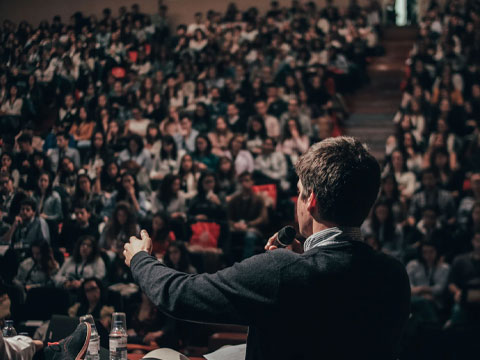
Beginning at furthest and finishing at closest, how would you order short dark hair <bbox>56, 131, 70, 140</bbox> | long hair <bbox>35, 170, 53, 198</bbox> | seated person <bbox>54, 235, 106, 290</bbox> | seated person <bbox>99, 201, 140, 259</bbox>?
short dark hair <bbox>56, 131, 70, 140</bbox>, long hair <bbox>35, 170, 53, 198</bbox>, seated person <bbox>99, 201, 140, 259</bbox>, seated person <bbox>54, 235, 106, 290</bbox>

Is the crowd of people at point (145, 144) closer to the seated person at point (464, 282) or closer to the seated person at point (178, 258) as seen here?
the seated person at point (178, 258)

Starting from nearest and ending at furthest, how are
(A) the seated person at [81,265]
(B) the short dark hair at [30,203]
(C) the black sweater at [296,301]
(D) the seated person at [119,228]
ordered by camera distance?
1. (C) the black sweater at [296,301]
2. (A) the seated person at [81,265]
3. (B) the short dark hair at [30,203]
4. (D) the seated person at [119,228]

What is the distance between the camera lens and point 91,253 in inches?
203

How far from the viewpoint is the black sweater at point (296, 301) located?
1076mm

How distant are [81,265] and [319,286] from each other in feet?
14.2

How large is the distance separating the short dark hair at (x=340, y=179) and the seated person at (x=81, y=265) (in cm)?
412

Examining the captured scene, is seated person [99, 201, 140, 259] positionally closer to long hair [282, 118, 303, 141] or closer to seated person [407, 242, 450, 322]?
long hair [282, 118, 303, 141]

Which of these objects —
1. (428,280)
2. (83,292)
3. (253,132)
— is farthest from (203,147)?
(428,280)

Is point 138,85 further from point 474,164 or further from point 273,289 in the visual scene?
point 273,289

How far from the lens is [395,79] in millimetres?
8945

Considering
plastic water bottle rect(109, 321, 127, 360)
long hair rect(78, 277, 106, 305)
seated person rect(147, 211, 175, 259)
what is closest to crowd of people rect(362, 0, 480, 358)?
seated person rect(147, 211, 175, 259)

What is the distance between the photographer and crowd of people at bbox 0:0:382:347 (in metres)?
5.13

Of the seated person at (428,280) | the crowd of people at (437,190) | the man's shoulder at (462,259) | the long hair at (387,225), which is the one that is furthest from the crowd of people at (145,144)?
the man's shoulder at (462,259)

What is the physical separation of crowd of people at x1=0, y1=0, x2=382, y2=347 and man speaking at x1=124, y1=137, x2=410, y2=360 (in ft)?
11.5
